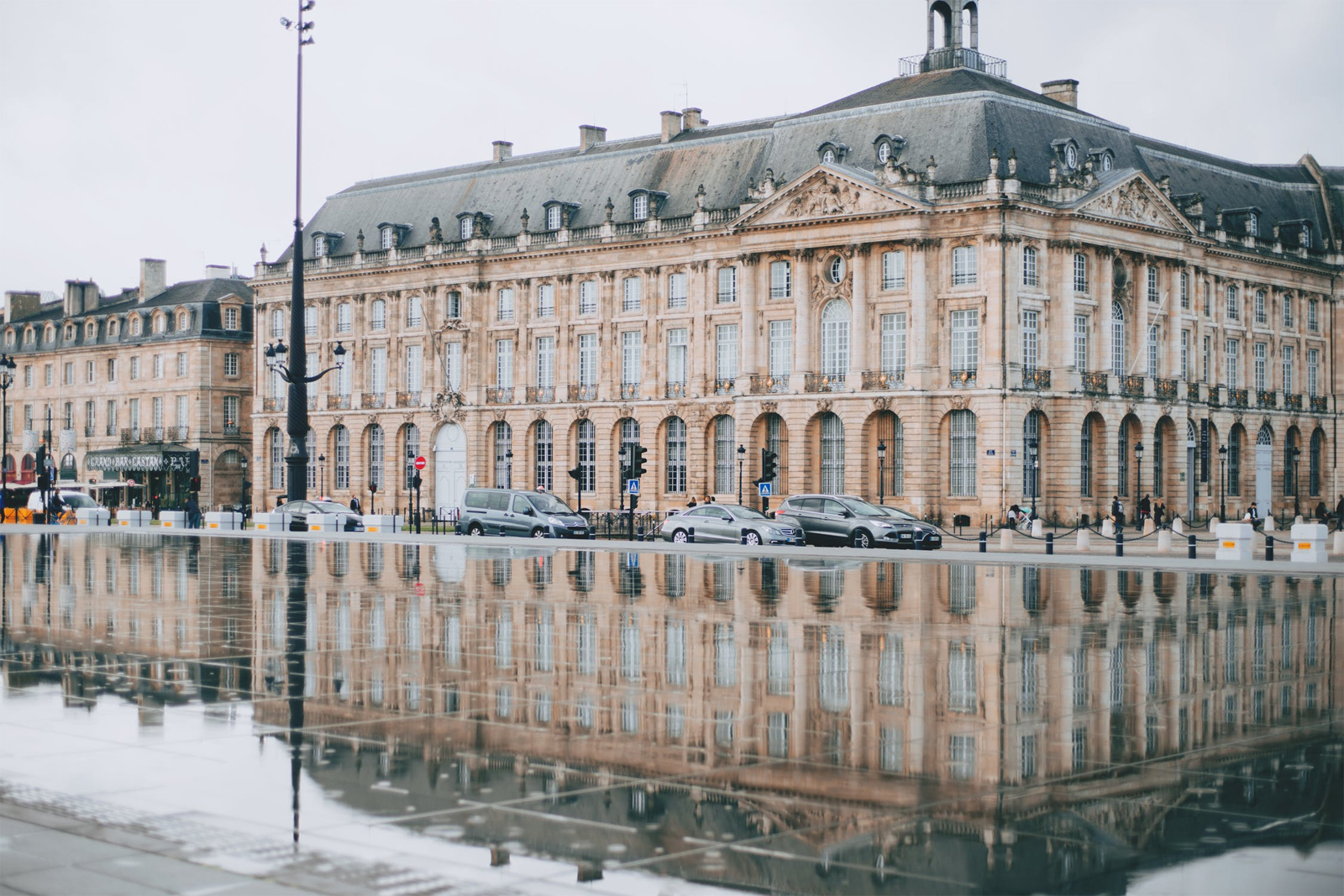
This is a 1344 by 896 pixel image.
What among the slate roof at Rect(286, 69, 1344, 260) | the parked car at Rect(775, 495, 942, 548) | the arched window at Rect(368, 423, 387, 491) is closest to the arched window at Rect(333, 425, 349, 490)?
the arched window at Rect(368, 423, 387, 491)

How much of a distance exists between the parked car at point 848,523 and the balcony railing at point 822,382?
19.3 meters

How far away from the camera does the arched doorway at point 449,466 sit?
82062 mm

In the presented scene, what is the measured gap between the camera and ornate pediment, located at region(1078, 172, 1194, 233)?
6669 cm

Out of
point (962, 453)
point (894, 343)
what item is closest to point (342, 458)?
point (894, 343)

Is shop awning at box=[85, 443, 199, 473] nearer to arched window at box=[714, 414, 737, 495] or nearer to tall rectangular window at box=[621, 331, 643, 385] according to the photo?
tall rectangular window at box=[621, 331, 643, 385]

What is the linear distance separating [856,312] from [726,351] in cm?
751

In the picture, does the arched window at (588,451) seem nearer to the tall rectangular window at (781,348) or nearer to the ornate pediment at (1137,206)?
the tall rectangular window at (781,348)

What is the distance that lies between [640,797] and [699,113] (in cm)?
7159

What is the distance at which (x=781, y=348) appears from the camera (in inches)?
2788

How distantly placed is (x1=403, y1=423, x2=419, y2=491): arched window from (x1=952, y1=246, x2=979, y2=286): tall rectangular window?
30.7 metres

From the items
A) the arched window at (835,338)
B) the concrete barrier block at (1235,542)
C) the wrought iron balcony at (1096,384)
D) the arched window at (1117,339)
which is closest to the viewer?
the concrete barrier block at (1235,542)

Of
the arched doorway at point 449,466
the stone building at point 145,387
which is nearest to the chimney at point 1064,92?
the arched doorway at point 449,466

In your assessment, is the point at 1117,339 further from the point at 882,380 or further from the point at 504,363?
the point at 504,363

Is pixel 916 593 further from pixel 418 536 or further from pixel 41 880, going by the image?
pixel 418 536
